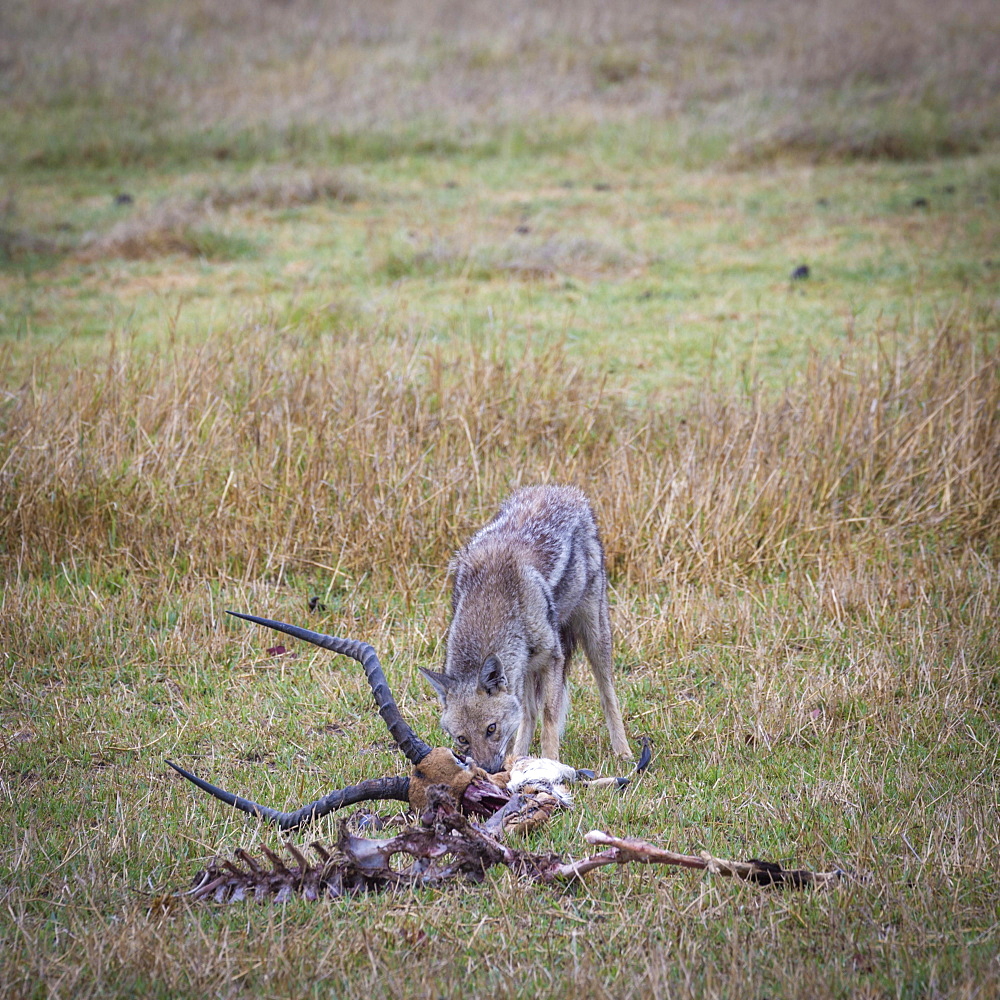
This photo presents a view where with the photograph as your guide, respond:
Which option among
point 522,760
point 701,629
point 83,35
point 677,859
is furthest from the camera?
point 83,35

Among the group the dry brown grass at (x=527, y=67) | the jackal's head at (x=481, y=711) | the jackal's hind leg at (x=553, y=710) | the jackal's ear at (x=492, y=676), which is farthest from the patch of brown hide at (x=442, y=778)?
the dry brown grass at (x=527, y=67)

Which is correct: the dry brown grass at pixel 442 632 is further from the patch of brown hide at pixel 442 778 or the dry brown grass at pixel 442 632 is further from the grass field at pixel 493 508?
the patch of brown hide at pixel 442 778

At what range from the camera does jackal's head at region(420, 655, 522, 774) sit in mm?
5258

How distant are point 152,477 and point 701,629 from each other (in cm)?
396

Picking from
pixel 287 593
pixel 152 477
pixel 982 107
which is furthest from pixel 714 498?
pixel 982 107

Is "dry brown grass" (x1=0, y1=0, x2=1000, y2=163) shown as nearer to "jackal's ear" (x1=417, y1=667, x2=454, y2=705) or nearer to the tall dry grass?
the tall dry grass

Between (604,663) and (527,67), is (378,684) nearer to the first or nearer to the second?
(604,663)

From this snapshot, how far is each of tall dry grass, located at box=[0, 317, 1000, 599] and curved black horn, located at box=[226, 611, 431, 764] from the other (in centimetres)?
294

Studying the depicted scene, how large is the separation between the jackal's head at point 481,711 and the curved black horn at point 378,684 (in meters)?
0.63

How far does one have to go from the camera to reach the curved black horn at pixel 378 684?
448 centimetres

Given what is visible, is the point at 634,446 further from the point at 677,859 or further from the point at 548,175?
the point at 548,175

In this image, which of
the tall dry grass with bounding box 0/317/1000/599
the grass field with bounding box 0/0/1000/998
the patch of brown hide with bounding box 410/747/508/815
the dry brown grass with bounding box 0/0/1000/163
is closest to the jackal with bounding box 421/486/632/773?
the grass field with bounding box 0/0/1000/998

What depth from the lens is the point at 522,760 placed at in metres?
5.30

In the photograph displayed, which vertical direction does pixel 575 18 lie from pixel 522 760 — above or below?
above
